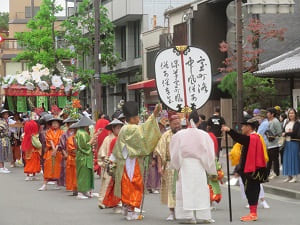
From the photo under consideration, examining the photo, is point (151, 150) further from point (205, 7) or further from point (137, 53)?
point (137, 53)

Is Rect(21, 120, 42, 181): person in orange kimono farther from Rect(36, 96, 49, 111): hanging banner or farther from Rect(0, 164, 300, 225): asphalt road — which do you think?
Rect(36, 96, 49, 111): hanging banner

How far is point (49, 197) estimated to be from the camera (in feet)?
50.9

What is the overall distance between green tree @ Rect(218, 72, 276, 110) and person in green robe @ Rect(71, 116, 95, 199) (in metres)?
12.2

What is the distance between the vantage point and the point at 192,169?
1099 cm

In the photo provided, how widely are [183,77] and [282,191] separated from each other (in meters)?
4.16

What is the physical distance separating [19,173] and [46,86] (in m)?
4.85

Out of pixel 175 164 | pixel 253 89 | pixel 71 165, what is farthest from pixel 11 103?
pixel 175 164

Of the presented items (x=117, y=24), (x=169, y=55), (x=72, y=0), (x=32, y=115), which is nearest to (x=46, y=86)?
(x=32, y=115)

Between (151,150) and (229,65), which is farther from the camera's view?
(229,65)

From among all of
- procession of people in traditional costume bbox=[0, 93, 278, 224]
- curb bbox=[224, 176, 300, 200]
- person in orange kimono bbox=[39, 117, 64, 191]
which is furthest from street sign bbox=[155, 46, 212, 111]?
person in orange kimono bbox=[39, 117, 64, 191]

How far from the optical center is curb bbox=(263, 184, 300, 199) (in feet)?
48.9

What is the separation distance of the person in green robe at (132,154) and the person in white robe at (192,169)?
643mm

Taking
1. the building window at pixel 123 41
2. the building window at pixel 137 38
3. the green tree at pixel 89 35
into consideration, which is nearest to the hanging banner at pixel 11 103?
the green tree at pixel 89 35

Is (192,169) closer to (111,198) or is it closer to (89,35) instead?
(111,198)
